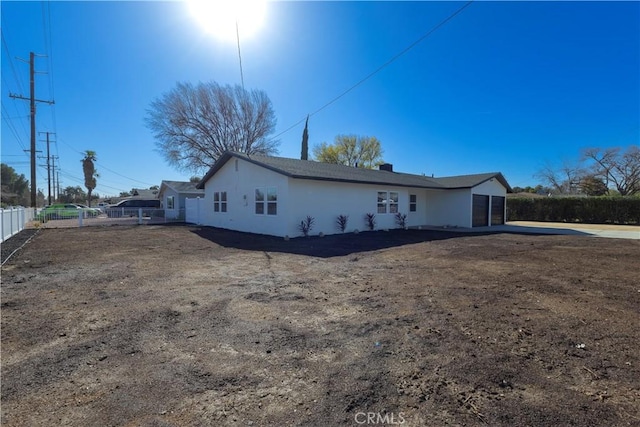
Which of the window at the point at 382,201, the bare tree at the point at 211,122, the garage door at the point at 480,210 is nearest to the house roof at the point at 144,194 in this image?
the bare tree at the point at 211,122

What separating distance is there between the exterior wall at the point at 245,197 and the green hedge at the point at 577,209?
21.4 m

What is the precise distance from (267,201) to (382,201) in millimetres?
6217

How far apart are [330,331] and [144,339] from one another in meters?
2.00

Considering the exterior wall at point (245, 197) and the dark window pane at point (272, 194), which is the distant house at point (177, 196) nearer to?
the exterior wall at point (245, 197)

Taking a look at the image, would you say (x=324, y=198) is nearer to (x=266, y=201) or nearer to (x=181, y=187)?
(x=266, y=201)

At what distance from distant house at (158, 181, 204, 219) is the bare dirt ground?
21.2 meters

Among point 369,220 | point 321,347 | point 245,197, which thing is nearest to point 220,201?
point 245,197

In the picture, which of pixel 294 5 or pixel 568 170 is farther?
pixel 568 170

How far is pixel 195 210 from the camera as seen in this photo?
866 inches

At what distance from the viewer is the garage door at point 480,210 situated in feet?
63.7

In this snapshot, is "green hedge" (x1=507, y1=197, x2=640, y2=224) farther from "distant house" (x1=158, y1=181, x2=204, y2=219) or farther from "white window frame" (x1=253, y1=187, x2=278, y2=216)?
"distant house" (x1=158, y1=181, x2=204, y2=219)

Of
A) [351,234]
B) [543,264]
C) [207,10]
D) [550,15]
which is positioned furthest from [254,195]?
[550,15]

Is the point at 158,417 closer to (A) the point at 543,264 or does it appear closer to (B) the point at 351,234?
(A) the point at 543,264

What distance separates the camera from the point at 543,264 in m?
7.43
